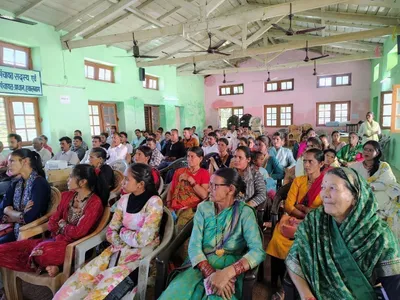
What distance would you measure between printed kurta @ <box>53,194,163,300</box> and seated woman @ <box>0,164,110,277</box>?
0.61 feet

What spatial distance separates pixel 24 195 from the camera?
216 cm

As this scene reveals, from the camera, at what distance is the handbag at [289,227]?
174 centimetres

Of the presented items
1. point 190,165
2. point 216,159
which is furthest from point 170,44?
point 190,165

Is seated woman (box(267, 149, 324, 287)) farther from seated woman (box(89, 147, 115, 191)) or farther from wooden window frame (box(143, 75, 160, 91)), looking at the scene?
wooden window frame (box(143, 75, 160, 91))

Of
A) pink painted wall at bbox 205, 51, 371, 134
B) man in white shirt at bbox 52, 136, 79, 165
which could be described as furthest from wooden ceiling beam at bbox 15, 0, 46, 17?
pink painted wall at bbox 205, 51, 371, 134

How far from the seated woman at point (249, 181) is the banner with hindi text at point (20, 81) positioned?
4805 mm

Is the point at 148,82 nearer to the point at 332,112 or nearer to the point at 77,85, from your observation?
the point at 77,85

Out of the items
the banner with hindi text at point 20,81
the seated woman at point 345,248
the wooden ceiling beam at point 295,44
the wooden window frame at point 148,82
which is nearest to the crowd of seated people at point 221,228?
the seated woman at point 345,248

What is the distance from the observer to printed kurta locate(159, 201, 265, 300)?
1344 mm

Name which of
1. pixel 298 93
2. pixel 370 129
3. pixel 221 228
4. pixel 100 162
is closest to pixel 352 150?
pixel 370 129

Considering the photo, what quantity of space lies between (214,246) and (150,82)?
27.8 feet

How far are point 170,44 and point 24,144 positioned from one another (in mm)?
4900

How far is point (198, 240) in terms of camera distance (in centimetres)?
150

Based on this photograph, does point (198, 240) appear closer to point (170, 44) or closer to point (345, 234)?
point (345, 234)
